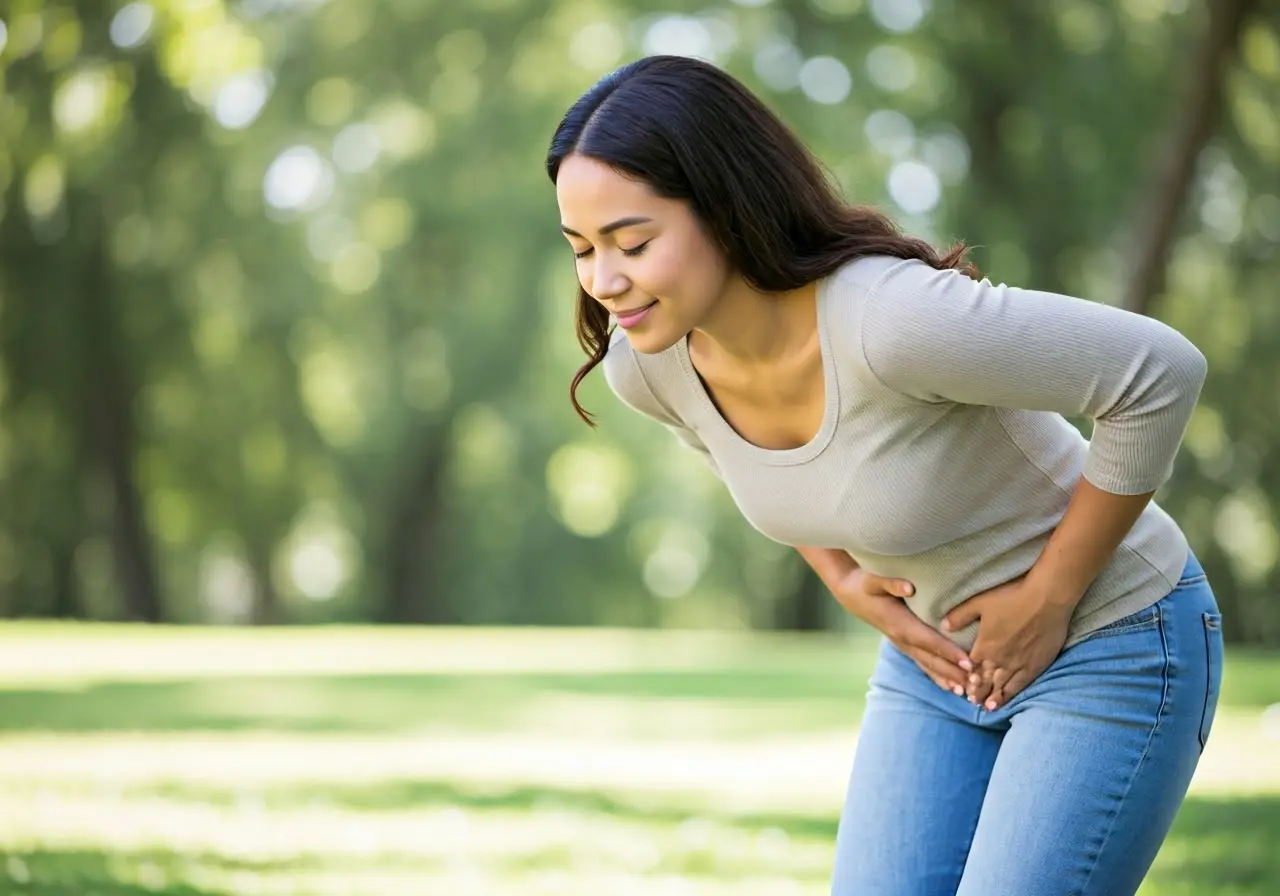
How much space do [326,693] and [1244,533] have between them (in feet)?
57.2

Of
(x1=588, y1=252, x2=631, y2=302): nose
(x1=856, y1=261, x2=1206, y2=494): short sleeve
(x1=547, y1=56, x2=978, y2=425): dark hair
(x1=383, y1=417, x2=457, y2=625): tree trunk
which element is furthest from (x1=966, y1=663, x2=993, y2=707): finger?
(x1=383, y1=417, x2=457, y2=625): tree trunk

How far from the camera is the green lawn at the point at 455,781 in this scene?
250 inches

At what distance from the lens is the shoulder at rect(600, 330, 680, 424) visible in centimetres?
342

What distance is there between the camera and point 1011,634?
3.06 m

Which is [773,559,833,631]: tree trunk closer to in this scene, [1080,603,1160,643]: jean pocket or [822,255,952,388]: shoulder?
[1080,603,1160,643]: jean pocket

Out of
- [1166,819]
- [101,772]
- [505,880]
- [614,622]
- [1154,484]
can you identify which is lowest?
[614,622]

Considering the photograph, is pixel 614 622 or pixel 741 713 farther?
pixel 614 622

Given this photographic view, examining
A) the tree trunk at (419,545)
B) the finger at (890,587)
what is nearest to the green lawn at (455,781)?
the finger at (890,587)

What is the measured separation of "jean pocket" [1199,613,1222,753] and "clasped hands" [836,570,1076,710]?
0.26 metres

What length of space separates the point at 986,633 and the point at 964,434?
0.37 meters

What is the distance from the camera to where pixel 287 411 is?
96.9ft

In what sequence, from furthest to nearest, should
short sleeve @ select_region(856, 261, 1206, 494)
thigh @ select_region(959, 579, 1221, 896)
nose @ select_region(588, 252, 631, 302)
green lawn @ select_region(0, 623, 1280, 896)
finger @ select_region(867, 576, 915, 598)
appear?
green lawn @ select_region(0, 623, 1280, 896)
finger @ select_region(867, 576, 915, 598)
nose @ select_region(588, 252, 631, 302)
thigh @ select_region(959, 579, 1221, 896)
short sleeve @ select_region(856, 261, 1206, 494)

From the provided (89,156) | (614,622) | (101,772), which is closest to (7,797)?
(101,772)

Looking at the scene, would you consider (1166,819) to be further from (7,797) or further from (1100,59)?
(1100,59)
